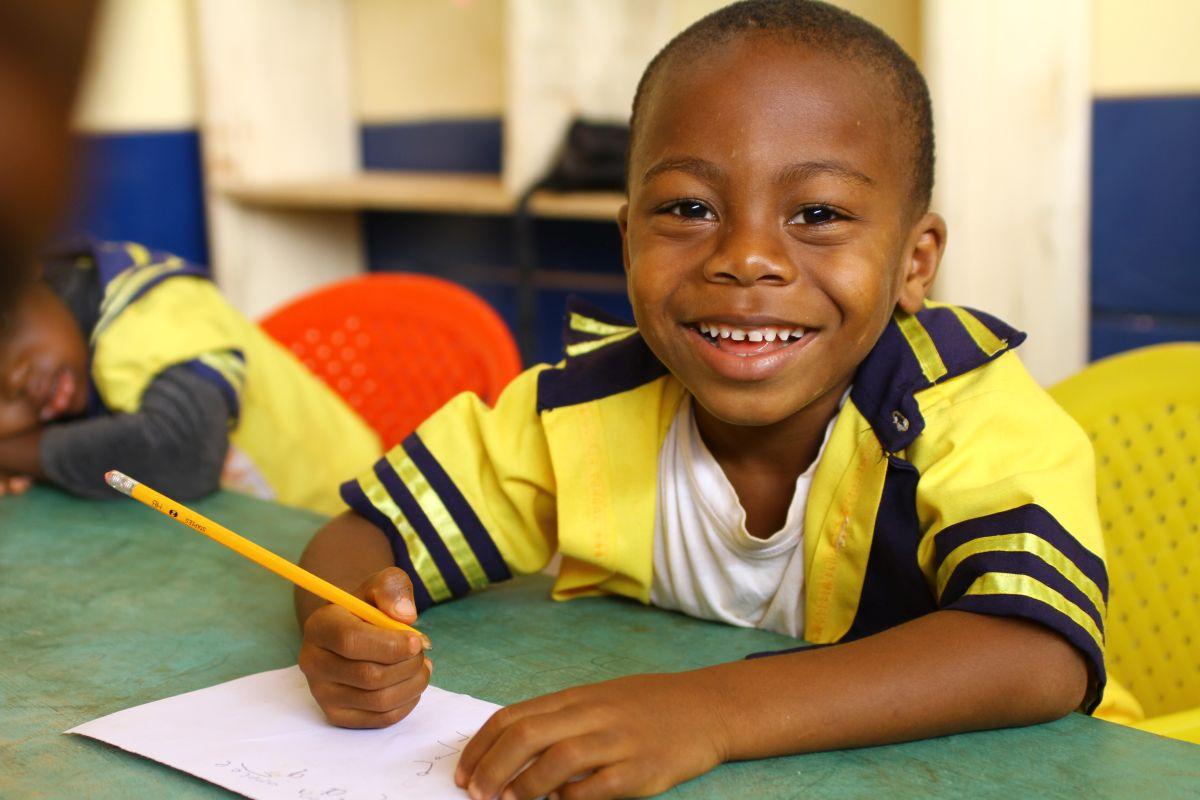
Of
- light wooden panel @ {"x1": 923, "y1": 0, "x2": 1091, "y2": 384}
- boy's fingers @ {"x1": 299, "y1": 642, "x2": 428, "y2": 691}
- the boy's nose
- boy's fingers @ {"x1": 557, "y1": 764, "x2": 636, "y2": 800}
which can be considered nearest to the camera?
boy's fingers @ {"x1": 557, "y1": 764, "x2": 636, "y2": 800}

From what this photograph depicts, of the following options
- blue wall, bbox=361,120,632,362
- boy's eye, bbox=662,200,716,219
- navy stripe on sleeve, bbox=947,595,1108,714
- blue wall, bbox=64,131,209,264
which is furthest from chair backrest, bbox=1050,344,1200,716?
blue wall, bbox=64,131,209,264

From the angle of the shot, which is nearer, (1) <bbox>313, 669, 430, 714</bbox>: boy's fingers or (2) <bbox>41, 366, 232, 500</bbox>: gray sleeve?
(1) <bbox>313, 669, 430, 714</bbox>: boy's fingers

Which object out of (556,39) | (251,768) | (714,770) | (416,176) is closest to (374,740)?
(251,768)

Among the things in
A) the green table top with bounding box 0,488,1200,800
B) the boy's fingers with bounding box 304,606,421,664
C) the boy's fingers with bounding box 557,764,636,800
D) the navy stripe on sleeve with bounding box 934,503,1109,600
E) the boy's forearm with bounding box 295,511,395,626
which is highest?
the navy stripe on sleeve with bounding box 934,503,1109,600

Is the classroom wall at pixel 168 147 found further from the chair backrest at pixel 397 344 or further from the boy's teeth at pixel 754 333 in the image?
the boy's teeth at pixel 754 333

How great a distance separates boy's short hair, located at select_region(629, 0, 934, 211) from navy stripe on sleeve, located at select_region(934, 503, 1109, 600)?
0.99 feet

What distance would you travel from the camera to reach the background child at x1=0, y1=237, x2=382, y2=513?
4.75 feet

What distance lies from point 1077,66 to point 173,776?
1.74m

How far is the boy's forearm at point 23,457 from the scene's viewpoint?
4.74 feet

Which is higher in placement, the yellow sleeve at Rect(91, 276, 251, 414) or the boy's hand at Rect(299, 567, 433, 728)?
the yellow sleeve at Rect(91, 276, 251, 414)

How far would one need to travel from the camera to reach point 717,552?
1.07 m

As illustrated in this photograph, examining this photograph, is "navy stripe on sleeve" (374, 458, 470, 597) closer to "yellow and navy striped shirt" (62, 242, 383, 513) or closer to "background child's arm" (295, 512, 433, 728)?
"background child's arm" (295, 512, 433, 728)

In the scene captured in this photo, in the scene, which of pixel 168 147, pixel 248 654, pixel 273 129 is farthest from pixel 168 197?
pixel 248 654

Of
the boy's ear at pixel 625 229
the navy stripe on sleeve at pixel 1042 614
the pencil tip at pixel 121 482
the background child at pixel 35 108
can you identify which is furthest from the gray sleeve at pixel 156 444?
the background child at pixel 35 108
